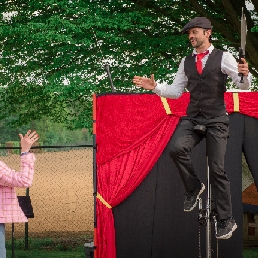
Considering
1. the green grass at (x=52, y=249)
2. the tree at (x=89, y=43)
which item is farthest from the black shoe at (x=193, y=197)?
the tree at (x=89, y=43)

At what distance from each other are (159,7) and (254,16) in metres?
2.46

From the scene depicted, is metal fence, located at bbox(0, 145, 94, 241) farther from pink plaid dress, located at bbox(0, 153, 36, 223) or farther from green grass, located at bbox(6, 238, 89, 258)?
pink plaid dress, located at bbox(0, 153, 36, 223)

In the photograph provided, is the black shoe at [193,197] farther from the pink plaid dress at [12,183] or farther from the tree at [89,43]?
the tree at [89,43]

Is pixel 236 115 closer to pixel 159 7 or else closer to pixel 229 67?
pixel 229 67

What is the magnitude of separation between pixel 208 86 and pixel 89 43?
538 cm

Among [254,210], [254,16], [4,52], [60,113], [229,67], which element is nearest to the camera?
[229,67]

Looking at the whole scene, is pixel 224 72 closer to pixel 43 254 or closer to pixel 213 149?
pixel 213 149

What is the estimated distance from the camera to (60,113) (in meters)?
14.9

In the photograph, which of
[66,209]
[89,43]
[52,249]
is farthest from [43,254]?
[66,209]

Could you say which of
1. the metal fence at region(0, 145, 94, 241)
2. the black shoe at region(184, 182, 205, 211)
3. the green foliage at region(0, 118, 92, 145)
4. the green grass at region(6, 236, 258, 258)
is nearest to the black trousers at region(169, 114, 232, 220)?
the black shoe at region(184, 182, 205, 211)

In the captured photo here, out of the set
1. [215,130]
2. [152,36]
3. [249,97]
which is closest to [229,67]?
[215,130]

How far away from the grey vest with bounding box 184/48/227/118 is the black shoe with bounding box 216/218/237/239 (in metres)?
0.97

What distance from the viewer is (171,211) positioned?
730cm

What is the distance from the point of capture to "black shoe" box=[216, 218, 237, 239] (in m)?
5.60
